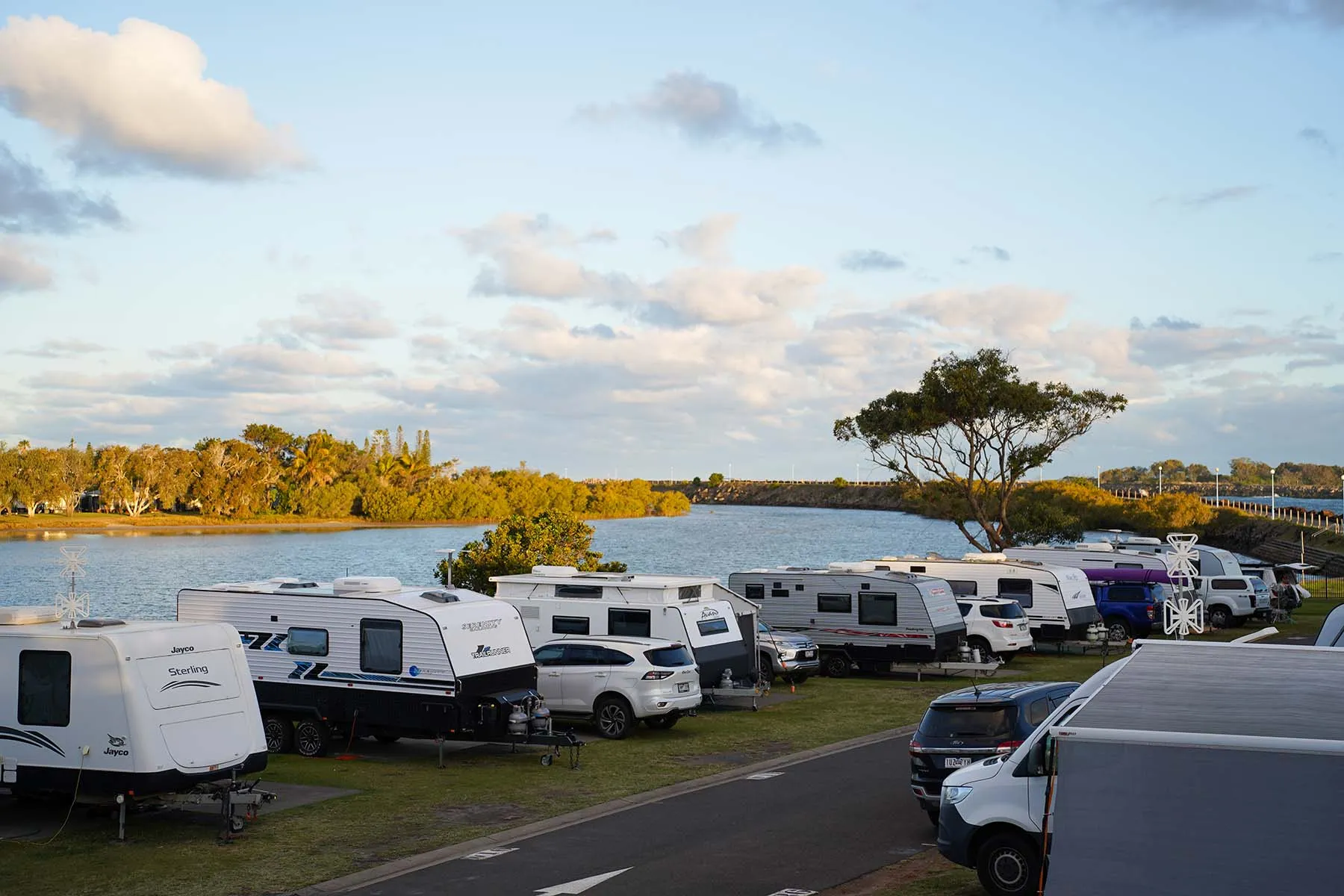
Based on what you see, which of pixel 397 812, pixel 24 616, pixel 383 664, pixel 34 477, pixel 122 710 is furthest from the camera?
pixel 34 477

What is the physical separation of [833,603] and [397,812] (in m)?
16.5

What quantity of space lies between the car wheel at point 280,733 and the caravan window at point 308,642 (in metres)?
1.12

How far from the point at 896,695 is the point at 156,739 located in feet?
53.9

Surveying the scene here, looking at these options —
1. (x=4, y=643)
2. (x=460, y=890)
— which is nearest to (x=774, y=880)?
(x=460, y=890)

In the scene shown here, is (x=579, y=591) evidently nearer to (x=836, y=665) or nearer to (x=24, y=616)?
(x=836, y=665)

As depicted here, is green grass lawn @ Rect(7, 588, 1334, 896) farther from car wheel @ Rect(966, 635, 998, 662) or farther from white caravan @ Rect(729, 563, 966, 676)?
car wheel @ Rect(966, 635, 998, 662)

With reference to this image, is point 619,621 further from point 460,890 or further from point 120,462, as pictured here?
point 120,462

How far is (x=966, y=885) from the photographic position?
39.9 ft

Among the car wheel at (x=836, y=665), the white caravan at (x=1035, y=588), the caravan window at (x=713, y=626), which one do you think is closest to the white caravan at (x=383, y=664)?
the caravan window at (x=713, y=626)

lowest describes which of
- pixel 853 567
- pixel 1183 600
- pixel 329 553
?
pixel 329 553

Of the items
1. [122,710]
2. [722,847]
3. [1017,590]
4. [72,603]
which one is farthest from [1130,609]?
[122,710]

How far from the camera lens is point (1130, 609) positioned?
37.6 m

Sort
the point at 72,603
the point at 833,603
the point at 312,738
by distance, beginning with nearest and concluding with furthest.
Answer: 1. the point at 72,603
2. the point at 312,738
3. the point at 833,603

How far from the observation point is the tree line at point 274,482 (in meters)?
119
